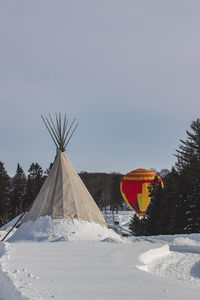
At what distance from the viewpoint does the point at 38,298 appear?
418 cm

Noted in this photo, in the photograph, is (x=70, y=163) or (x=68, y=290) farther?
(x=70, y=163)

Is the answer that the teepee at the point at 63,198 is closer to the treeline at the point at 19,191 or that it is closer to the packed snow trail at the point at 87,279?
the packed snow trail at the point at 87,279

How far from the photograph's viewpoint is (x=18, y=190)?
5119 centimetres

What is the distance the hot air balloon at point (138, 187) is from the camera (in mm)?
31375

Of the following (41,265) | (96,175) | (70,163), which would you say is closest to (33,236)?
(70,163)

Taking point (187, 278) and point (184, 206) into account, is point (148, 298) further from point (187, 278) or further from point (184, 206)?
point (184, 206)

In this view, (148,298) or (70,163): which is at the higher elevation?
(70,163)

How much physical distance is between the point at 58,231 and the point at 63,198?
1.62m

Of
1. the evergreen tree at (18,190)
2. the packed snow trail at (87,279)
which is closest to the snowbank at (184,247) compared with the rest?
the packed snow trail at (87,279)

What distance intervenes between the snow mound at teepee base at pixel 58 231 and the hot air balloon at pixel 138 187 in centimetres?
1836

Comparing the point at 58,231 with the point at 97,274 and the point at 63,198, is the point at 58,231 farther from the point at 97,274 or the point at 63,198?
the point at 97,274

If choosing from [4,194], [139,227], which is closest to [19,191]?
[4,194]

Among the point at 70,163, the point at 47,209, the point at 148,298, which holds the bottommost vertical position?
the point at 148,298

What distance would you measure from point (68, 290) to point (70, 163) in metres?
10.5
